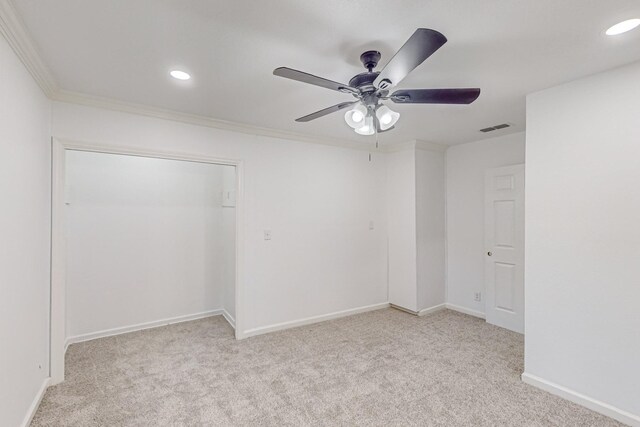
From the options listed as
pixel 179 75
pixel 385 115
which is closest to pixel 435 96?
pixel 385 115

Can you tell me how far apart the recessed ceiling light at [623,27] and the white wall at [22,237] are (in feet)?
10.5

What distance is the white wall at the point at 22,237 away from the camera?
1.70 m

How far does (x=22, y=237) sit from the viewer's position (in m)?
1.97

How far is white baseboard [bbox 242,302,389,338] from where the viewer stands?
3.59 metres

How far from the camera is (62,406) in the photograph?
2.27m

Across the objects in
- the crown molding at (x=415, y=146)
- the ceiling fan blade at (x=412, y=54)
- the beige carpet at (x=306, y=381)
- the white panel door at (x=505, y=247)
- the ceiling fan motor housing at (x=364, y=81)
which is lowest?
the beige carpet at (x=306, y=381)

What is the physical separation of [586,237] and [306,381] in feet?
7.84

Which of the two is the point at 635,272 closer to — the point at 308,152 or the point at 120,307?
the point at 308,152

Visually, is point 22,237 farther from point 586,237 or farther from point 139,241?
point 586,237

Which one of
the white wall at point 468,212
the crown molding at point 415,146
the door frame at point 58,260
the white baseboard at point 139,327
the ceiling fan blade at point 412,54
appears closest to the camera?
the ceiling fan blade at point 412,54

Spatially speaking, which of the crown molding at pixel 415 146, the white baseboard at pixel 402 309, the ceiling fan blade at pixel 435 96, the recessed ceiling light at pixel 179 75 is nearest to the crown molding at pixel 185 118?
the crown molding at pixel 415 146

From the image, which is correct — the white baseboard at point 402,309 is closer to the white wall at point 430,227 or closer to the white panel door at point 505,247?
the white wall at point 430,227

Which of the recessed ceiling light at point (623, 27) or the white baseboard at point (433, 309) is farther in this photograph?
the white baseboard at point (433, 309)

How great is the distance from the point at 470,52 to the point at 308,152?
7.54 feet
